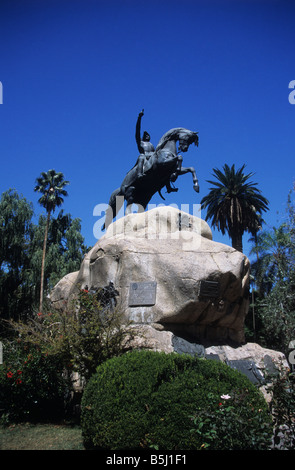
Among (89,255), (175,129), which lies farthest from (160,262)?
(175,129)

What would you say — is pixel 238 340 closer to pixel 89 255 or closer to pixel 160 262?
pixel 160 262

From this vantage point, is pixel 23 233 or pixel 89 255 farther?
pixel 23 233

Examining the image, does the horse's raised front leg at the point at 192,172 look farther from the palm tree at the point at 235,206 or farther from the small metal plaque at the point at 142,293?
the palm tree at the point at 235,206

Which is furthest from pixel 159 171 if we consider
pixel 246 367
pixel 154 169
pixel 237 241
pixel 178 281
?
pixel 237 241

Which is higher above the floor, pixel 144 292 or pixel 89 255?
pixel 89 255

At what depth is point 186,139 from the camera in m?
13.2

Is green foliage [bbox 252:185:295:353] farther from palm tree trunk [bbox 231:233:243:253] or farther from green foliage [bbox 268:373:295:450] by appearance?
green foliage [bbox 268:373:295:450]

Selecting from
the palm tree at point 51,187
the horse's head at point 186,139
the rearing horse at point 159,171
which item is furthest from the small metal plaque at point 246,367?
the palm tree at point 51,187

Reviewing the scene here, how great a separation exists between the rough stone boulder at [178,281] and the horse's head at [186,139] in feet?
13.6

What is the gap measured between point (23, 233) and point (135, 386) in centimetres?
2411

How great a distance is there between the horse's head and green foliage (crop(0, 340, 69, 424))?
326 inches

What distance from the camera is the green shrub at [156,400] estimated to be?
505cm
